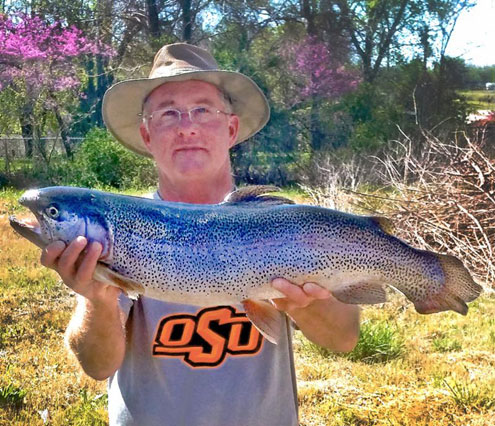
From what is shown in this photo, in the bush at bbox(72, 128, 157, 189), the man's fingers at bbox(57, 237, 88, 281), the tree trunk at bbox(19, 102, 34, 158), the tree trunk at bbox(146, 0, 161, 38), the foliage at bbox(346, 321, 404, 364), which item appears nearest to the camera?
the man's fingers at bbox(57, 237, 88, 281)

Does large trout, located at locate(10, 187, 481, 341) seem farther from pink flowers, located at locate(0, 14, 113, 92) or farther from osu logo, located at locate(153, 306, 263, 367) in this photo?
pink flowers, located at locate(0, 14, 113, 92)

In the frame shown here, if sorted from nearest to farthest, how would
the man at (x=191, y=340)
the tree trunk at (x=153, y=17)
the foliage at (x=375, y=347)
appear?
the man at (x=191, y=340) < the foliage at (x=375, y=347) < the tree trunk at (x=153, y=17)

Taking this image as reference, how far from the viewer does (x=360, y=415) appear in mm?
4332

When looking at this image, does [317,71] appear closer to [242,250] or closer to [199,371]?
[199,371]

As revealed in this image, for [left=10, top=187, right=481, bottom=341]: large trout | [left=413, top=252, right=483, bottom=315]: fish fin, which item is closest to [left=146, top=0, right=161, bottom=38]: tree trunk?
[left=10, top=187, right=481, bottom=341]: large trout

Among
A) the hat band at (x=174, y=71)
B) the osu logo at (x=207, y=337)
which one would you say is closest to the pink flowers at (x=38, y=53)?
the hat band at (x=174, y=71)

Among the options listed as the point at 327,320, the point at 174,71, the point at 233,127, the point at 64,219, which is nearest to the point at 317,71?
the point at 233,127

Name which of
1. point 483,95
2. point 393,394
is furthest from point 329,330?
point 483,95

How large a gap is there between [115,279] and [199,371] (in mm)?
683

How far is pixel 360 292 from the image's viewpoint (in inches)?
86.1

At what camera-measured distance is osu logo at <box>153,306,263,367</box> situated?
8.13 feet

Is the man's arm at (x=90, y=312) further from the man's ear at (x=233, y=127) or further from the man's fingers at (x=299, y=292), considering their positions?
the man's ear at (x=233, y=127)

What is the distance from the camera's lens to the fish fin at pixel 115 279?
6.68 ft

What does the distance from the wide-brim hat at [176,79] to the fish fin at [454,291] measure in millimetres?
1449
